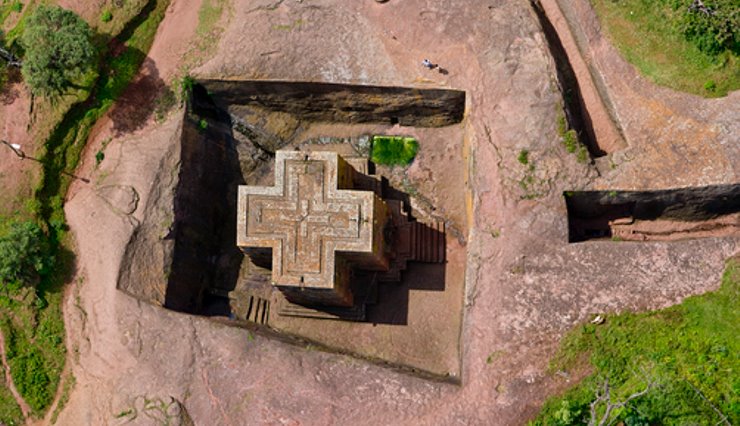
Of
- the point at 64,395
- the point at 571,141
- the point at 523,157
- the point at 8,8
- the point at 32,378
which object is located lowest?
the point at 64,395

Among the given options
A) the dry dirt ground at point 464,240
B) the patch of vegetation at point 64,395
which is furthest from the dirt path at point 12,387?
the dry dirt ground at point 464,240

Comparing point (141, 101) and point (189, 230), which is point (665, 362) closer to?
point (189, 230)

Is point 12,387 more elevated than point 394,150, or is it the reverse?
point 394,150

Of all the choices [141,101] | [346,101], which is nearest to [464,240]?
[346,101]

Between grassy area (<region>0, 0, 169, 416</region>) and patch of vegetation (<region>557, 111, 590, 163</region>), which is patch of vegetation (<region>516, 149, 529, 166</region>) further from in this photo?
grassy area (<region>0, 0, 169, 416</region>)

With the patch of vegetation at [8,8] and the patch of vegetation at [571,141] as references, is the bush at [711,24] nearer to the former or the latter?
the patch of vegetation at [571,141]

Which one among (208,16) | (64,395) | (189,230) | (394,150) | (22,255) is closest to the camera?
(22,255)

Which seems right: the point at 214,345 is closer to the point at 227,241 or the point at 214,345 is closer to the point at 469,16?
the point at 227,241
